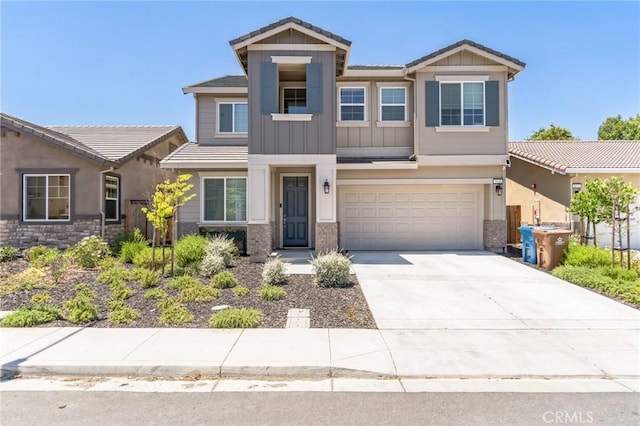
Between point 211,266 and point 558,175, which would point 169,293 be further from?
point 558,175

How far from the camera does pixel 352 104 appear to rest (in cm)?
1447

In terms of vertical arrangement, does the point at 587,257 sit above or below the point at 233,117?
below

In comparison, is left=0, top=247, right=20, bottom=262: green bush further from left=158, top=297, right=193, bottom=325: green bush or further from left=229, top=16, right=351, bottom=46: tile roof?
left=229, top=16, right=351, bottom=46: tile roof

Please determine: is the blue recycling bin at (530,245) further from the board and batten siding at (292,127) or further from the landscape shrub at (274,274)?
the landscape shrub at (274,274)

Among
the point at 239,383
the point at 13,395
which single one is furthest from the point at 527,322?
the point at 13,395

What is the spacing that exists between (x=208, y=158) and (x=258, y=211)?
3.25m

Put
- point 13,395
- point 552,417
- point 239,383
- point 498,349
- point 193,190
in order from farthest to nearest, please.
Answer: point 193,190, point 498,349, point 239,383, point 13,395, point 552,417

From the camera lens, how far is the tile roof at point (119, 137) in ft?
53.4

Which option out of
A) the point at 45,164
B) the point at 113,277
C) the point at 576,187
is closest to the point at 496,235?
the point at 576,187

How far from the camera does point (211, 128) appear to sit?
1567 cm

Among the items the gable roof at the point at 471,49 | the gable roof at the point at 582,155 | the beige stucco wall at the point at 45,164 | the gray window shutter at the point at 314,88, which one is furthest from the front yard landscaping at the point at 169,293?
the gable roof at the point at 582,155

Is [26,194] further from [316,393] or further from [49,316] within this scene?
[316,393]

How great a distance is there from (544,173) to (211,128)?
45.2 ft

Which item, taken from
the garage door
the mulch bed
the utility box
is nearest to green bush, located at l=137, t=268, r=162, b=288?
the mulch bed
